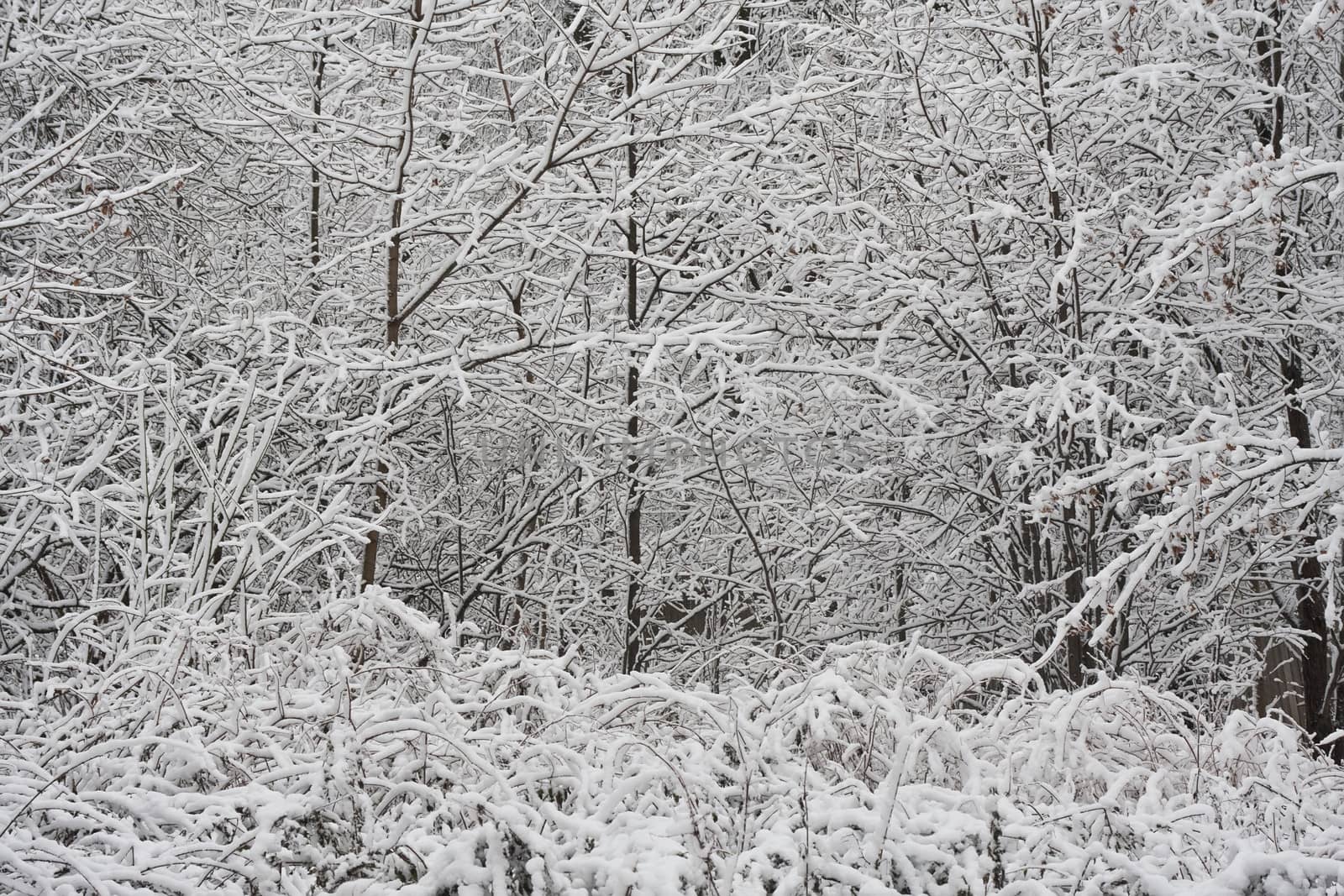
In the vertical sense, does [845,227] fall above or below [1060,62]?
below

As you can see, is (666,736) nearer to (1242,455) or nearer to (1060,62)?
(1242,455)

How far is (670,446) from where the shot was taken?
743 cm

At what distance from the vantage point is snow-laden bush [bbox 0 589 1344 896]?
259 centimetres

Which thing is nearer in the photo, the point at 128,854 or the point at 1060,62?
the point at 128,854

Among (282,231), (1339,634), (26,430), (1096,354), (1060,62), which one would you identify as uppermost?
(1060,62)

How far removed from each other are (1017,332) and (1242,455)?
278cm

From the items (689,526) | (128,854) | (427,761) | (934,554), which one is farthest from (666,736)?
(689,526)

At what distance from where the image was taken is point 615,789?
285cm

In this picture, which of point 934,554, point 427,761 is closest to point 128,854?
point 427,761

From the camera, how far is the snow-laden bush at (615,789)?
2586mm

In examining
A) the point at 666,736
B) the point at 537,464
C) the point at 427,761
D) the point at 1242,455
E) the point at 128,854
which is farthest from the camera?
the point at 537,464

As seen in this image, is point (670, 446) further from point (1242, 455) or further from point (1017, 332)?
point (1242, 455)

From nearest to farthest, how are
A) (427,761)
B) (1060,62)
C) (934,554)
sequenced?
(427,761), (1060,62), (934,554)

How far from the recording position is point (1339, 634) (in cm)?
611
